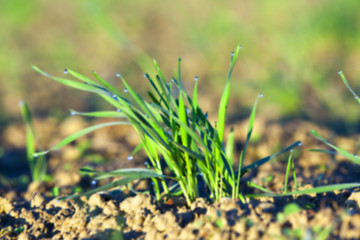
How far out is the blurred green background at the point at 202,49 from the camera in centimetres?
391

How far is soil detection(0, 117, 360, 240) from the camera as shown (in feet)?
5.66

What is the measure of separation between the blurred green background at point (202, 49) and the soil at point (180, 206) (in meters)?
0.68

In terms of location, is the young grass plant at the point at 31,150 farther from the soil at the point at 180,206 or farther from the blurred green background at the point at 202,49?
the blurred green background at the point at 202,49

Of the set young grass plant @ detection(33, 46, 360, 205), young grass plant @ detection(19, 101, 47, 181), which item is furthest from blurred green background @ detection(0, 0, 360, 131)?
young grass plant @ detection(33, 46, 360, 205)

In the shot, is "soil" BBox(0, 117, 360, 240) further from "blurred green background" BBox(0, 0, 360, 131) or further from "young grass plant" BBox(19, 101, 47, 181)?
"blurred green background" BBox(0, 0, 360, 131)

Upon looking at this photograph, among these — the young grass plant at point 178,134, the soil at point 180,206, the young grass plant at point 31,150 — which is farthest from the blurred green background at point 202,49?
the young grass plant at point 178,134

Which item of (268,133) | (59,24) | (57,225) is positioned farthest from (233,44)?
(57,225)

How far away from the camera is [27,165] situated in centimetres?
332

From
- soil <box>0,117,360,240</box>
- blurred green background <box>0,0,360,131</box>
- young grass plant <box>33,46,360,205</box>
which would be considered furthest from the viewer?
blurred green background <box>0,0,360,131</box>

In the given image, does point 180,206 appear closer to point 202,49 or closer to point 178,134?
point 178,134

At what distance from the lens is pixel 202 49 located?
4699 mm

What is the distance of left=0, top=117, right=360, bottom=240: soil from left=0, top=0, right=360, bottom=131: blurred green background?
0.68 m

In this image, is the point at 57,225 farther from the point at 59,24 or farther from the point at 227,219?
the point at 59,24

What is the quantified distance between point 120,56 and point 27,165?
78.9 inches
